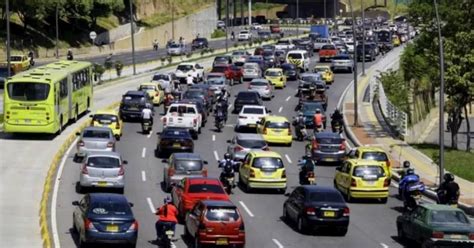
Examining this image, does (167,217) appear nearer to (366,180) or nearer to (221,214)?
(221,214)

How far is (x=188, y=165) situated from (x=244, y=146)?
22.3ft

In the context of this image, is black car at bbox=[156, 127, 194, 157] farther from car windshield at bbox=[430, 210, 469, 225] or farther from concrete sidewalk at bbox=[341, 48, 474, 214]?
car windshield at bbox=[430, 210, 469, 225]

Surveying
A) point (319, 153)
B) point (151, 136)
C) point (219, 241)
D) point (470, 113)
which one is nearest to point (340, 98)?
point (470, 113)

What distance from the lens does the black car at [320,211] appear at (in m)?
31.0

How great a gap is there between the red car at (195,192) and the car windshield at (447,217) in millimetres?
6868

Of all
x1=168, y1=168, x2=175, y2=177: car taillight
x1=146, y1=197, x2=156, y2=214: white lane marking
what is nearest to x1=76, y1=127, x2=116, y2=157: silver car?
x1=168, y1=168, x2=175, y2=177: car taillight

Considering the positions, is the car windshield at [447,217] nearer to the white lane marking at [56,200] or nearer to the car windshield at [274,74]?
the white lane marking at [56,200]

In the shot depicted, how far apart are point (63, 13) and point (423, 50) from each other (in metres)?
61.0

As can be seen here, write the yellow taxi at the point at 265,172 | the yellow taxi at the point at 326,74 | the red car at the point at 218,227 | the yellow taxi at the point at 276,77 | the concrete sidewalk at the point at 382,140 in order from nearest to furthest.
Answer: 1. the red car at the point at 218,227
2. the yellow taxi at the point at 265,172
3. the concrete sidewalk at the point at 382,140
4. the yellow taxi at the point at 276,77
5. the yellow taxi at the point at 326,74

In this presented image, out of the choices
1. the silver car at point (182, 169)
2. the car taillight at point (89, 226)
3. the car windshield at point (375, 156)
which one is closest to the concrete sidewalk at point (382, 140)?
the car windshield at point (375, 156)

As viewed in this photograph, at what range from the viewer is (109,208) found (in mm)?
28109

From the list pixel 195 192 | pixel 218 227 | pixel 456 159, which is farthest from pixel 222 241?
pixel 456 159

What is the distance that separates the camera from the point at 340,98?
234ft

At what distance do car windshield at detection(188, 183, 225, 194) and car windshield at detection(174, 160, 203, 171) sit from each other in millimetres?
4365
